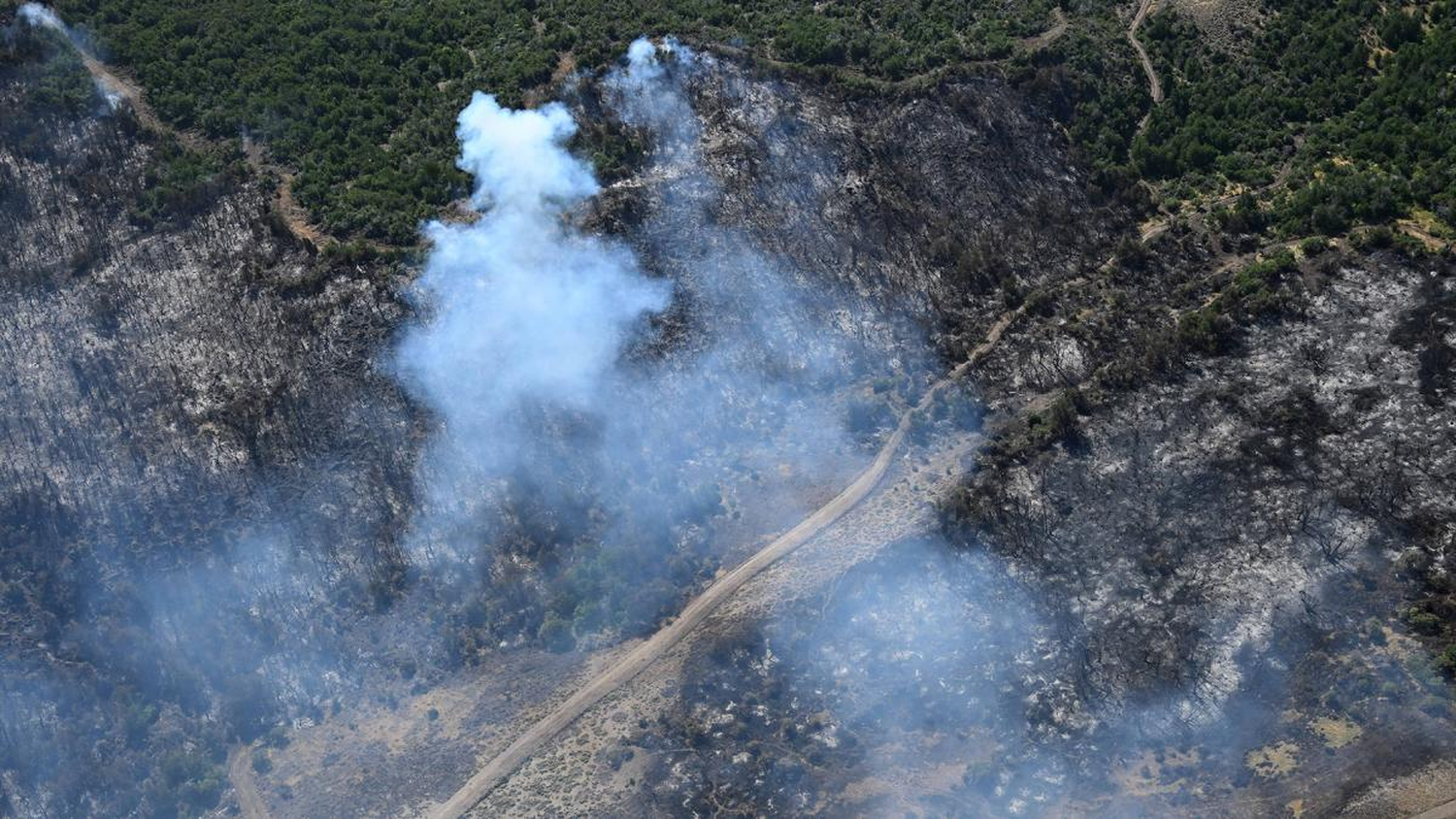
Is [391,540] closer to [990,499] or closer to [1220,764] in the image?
[990,499]

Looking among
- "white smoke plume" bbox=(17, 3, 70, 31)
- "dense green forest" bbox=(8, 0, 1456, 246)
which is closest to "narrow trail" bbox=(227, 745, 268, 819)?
"dense green forest" bbox=(8, 0, 1456, 246)

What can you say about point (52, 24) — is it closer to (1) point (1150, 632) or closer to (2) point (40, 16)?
(2) point (40, 16)

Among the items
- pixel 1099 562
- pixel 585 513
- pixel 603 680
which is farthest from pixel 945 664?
pixel 585 513

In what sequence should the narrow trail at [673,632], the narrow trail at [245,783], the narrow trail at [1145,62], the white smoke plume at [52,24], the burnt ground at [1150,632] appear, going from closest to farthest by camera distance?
the burnt ground at [1150,632]
the narrow trail at [673,632]
the narrow trail at [245,783]
the white smoke plume at [52,24]
the narrow trail at [1145,62]

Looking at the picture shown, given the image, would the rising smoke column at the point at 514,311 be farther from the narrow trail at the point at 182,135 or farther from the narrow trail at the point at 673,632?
the narrow trail at the point at 673,632

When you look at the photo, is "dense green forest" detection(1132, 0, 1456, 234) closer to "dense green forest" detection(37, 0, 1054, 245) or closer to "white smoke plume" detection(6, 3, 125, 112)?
"dense green forest" detection(37, 0, 1054, 245)

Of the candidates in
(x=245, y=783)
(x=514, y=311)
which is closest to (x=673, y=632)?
(x=514, y=311)

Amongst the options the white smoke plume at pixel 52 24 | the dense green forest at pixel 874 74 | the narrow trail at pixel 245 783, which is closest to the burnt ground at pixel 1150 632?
the dense green forest at pixel 874 74
